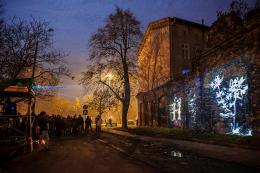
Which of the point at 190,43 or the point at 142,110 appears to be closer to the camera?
the point at 190,43

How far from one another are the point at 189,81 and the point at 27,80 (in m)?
14.6

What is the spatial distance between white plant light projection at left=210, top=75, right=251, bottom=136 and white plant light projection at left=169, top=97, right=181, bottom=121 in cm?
757

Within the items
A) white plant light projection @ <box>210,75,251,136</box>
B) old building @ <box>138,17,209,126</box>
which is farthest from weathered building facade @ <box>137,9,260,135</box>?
old building @ <box>138,17,209,126</box>

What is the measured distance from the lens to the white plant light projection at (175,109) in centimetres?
2655

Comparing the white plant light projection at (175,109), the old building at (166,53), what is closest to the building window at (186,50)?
the old building at (166,53)

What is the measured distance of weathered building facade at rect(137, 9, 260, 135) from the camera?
15.7 meters

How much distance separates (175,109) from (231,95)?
34.7ft

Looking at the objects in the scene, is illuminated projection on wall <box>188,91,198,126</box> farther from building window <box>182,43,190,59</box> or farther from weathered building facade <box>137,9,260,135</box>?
building window <box>182,43,190,59</box>

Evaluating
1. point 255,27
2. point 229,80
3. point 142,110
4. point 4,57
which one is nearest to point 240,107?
point 229,80

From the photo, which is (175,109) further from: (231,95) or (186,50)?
(231,95)

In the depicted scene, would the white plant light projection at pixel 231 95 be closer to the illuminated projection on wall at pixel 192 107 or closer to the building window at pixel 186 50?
the illuminated projection on wall at pixel 192 107

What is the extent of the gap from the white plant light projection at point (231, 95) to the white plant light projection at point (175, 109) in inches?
298

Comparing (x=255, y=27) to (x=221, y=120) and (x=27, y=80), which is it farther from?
(x=27, y=80)

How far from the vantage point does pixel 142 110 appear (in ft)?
136
